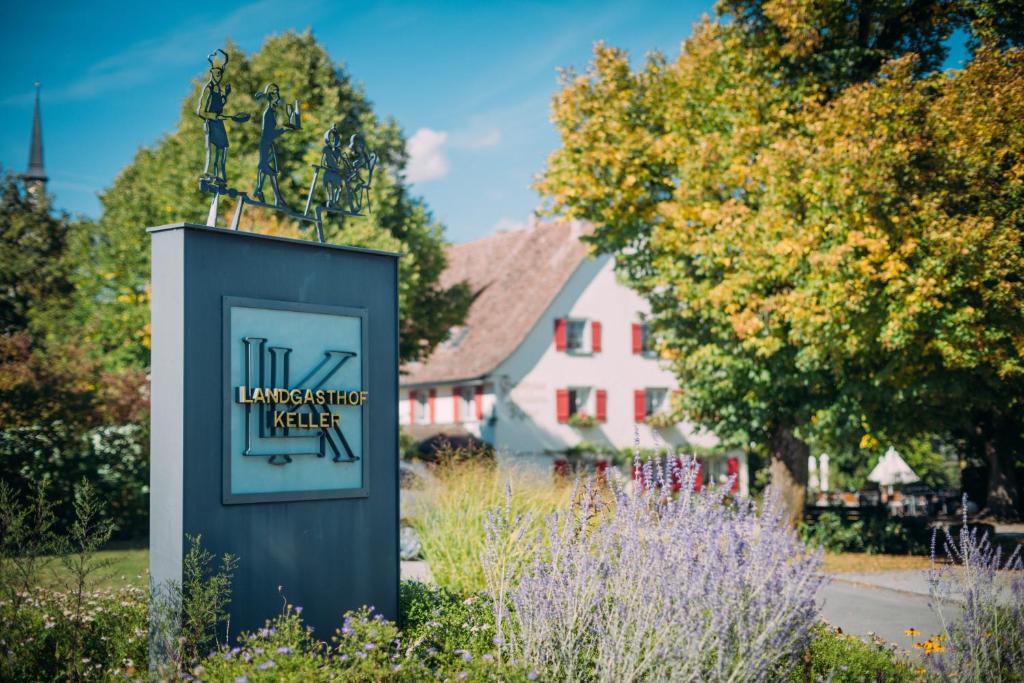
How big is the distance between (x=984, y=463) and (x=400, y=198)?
17492 millimetres

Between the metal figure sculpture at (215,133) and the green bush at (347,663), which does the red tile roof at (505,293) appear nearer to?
the metal figure sculpture at (215,133)

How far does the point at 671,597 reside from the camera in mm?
5297

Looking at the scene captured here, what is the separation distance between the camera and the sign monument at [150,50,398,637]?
652 centimetres

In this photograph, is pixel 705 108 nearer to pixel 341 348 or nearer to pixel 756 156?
pixel 756 156

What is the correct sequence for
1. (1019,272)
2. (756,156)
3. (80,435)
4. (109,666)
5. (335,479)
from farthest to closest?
(80,435), (756,156), (1019,272), (335,479), (109,666)

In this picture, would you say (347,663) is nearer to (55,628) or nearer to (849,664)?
(55,628)

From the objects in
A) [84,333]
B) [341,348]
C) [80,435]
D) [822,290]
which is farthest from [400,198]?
[341,348]

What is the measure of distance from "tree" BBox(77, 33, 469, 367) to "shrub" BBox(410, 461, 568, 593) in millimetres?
12295

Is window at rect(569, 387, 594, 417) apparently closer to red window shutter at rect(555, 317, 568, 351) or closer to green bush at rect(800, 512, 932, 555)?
red window shutter at rect(555, 317, 568, 351)

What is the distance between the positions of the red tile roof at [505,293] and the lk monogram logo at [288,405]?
23930 millimetres

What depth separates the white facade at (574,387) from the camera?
1298 inches

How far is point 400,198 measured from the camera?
2600 centimetres

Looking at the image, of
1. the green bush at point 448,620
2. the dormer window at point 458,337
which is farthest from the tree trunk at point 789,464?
the dormer window at point 458,337

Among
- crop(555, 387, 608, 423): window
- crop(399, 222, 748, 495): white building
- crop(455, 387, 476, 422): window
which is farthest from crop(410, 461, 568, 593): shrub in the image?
crop(455, 387, 476, 422): window
